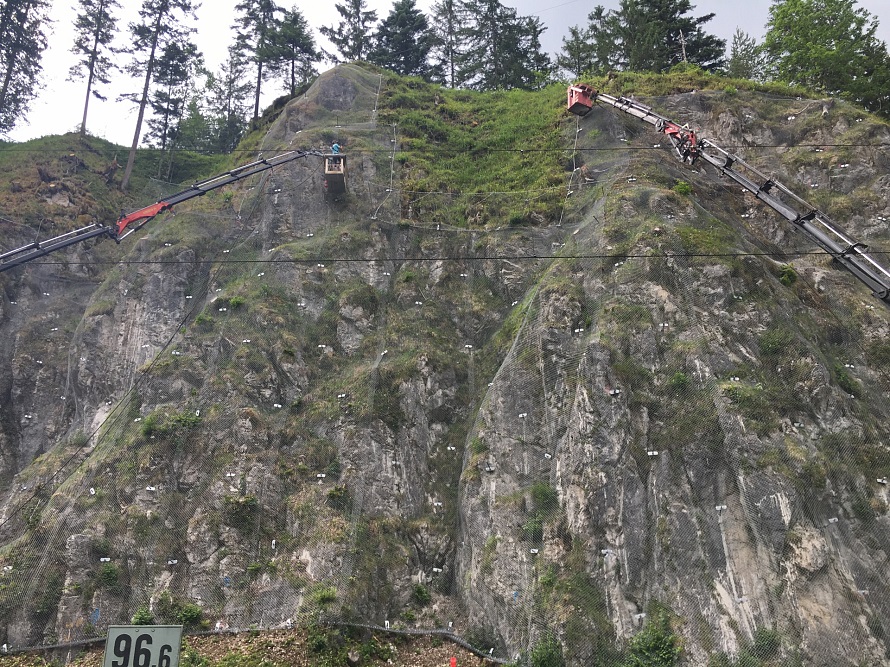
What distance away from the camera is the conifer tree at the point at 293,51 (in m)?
39.5

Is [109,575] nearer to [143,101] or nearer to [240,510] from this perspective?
[240,510]

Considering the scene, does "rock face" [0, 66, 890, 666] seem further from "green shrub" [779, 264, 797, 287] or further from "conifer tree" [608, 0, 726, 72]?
"conifer tree" [608, 0, 726, 72]

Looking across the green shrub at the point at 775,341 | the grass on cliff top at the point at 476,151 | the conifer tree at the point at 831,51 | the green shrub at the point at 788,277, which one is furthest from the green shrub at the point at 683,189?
the conifer tree at the point at 831,51

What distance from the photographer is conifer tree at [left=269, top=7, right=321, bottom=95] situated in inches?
1556

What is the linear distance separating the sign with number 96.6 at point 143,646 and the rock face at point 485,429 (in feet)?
27.4

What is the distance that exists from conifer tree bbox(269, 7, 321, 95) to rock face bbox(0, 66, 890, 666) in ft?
60.5

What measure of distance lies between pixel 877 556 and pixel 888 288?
26.6 feet

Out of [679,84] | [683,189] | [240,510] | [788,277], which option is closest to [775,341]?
[788,277]

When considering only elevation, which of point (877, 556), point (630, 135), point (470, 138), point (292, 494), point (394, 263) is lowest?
point (877, 556)

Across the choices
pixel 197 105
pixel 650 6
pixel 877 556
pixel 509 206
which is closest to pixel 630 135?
pixel 509 206

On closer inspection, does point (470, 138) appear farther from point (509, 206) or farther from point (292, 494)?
point (292, 494)

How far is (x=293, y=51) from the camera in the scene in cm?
4019

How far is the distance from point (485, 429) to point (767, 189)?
13.4m

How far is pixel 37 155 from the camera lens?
34.3 m
